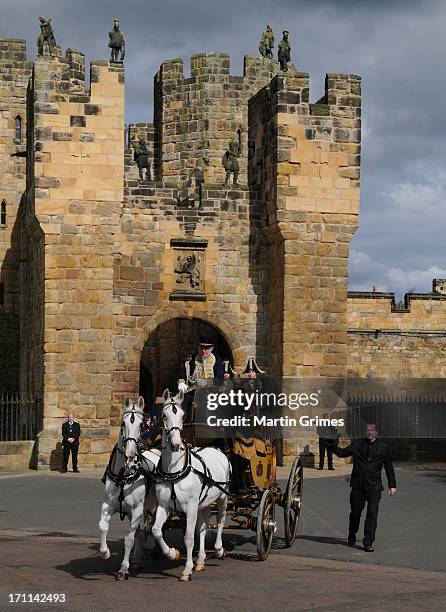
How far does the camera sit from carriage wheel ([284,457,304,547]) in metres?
13.8

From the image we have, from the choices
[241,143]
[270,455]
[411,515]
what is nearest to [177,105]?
[241,143]

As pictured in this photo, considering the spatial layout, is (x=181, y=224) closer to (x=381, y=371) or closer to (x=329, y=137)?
(x=329, y=137)

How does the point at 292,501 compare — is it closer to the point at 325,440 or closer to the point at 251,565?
the point at 251,565

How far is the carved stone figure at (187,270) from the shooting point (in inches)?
1027

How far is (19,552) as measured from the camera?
13.4 metres

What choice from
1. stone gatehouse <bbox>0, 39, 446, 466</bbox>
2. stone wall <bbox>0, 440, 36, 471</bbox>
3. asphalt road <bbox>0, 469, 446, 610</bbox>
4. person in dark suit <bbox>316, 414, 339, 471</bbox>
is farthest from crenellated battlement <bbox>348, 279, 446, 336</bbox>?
asphalt road <bbox>0, 469, 446, 610</bbox>

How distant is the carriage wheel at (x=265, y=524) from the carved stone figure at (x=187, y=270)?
42.8 ft

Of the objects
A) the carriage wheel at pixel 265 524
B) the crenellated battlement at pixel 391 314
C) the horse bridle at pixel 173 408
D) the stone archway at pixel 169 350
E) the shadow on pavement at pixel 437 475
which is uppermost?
the crenellated battlement at pixel 391 314

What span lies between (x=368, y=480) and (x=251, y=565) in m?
2.24

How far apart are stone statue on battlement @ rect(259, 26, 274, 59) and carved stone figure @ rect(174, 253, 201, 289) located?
10.8 m

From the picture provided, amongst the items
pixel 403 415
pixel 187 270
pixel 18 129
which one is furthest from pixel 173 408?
pixel 18 129

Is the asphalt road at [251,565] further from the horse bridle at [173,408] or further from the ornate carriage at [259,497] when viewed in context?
the horse bridle at [173,408]

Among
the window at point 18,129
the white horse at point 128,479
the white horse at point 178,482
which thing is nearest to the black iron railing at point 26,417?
the window at point 18,129

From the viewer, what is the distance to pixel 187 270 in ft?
85.7
